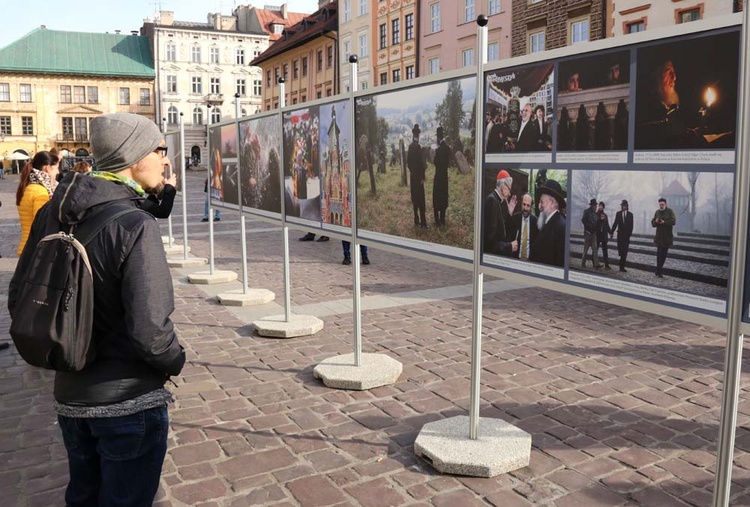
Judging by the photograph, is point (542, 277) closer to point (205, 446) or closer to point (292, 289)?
point (205, 446)

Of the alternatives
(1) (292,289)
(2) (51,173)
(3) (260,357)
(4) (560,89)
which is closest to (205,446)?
(3) (260,357)

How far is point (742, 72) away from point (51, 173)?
7.02 m

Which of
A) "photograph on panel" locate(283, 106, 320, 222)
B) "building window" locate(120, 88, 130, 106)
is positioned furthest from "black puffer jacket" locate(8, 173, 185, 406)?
"building window" locate(120, 88, 130, 106)

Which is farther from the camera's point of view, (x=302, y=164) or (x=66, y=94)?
(x=66, y=94)

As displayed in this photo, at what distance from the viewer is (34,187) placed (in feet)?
24.6

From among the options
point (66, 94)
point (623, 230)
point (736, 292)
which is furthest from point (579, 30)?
point (66, 94)

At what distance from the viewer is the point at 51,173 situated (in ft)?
→ 25.2

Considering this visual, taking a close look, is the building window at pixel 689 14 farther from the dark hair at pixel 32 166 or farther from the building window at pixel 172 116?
the building window at pixel 172 116

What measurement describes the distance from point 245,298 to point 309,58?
4446 cm

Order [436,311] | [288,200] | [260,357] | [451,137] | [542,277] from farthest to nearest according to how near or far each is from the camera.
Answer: [436,311] < [288,200] < [260,357] < [451,137] < [542,277]

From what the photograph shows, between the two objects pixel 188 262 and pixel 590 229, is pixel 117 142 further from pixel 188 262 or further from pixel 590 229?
pixel 188 262

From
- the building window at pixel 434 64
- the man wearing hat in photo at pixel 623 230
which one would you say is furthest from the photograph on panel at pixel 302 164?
the building window at pixel 434 64

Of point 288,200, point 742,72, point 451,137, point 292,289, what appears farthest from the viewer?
point 292,289

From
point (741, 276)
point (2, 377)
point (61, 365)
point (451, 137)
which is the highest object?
point (451, 137)
